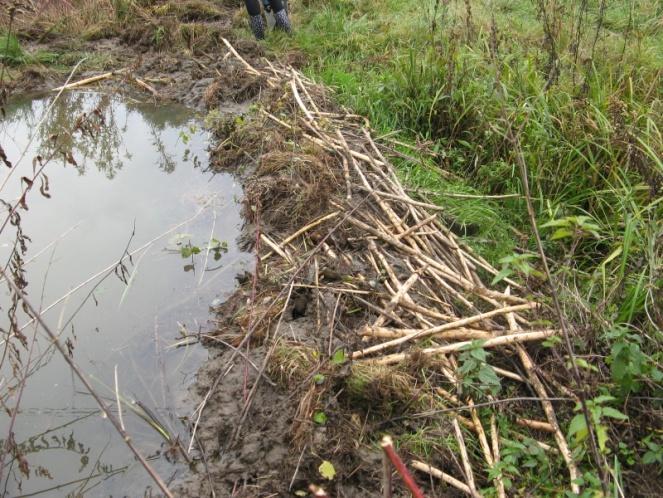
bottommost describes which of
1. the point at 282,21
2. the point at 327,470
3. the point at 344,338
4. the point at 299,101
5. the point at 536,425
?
the point at 536,425

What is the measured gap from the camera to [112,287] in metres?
3.35

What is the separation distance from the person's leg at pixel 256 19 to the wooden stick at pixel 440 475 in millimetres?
5545

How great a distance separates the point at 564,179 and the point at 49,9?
680 centimetres

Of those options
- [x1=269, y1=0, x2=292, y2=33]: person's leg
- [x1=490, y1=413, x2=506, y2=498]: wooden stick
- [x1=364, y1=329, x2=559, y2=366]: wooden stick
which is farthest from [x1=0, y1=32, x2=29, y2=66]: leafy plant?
[x1=490, y1=413, x2=506, y2=498]: wooden stick

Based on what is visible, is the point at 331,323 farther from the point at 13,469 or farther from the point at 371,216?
the point at 13,469

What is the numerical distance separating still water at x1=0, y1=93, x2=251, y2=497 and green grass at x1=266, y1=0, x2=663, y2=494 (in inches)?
61.8

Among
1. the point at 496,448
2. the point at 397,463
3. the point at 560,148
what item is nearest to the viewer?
the point at 397,463

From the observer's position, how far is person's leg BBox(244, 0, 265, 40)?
6.38 m

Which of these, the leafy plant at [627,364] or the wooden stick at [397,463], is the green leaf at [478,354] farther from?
the wooden stick at [397,463]

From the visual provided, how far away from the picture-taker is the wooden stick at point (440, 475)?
2.16 meters

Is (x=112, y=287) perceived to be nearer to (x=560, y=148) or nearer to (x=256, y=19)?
(x=560, y=148)

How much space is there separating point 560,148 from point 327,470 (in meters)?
2.55

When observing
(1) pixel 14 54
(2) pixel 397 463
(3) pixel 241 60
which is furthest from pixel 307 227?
(1) pixel 14 54

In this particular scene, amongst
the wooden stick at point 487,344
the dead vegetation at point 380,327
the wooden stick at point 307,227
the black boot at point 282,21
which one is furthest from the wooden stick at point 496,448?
the black boot at point 282,21
